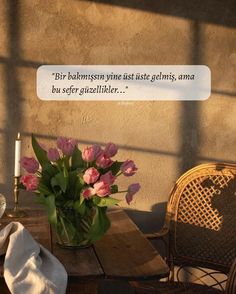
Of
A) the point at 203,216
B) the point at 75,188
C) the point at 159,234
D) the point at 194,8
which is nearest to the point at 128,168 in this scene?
the point at 75,188

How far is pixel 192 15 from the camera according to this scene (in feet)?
7.91

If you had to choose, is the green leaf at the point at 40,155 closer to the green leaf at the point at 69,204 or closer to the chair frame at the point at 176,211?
the green leaf at the point at 69,204

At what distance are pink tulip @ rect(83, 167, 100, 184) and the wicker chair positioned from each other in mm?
864

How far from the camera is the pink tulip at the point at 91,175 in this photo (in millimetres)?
1442

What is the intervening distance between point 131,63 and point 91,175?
3.56 feet

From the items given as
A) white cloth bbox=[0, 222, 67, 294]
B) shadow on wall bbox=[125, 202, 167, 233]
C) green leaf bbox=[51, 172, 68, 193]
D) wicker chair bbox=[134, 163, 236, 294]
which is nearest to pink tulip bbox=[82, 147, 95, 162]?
green leaf bbox=[51, 172, 68, 193]

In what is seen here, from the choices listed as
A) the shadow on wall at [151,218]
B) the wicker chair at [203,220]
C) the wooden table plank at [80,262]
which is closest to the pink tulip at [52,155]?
the wooden table plank at [80,262]

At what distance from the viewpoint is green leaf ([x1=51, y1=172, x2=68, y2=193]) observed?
1504 mm

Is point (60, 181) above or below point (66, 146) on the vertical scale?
below

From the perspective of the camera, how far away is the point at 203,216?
7.48 feet

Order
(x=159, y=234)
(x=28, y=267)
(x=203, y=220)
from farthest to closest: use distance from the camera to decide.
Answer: (x=203, y=220) → (x=159, y=234) → (x=28, y=267)

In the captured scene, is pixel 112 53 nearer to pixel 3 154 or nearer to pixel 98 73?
pixel 98 73

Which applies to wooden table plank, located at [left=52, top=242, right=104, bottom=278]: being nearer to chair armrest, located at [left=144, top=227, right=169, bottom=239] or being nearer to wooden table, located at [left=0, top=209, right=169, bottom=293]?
wooden table, located at [left=0, top=209, right=169, bottom=293]

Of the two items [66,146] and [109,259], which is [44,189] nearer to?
[66,146]
